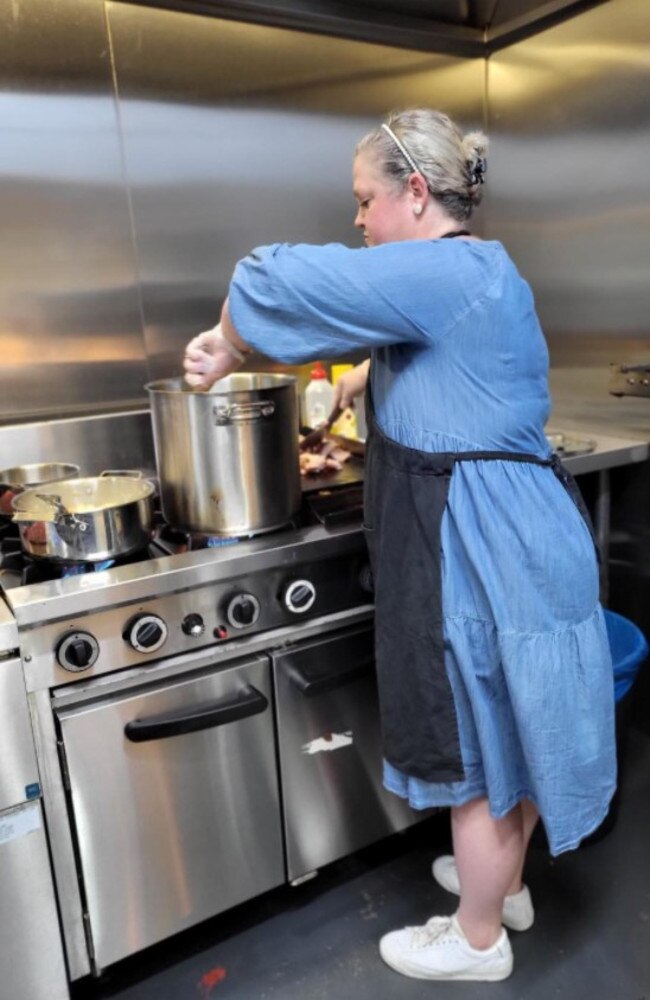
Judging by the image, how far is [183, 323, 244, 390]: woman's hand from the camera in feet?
3.28

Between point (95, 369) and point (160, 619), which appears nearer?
point (160, 619)

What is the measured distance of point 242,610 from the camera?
1.10 m

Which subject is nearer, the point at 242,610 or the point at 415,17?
the point at 242,610

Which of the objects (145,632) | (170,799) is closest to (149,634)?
(145,632)

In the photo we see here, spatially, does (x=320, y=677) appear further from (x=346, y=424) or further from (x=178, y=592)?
(x=346, y=424)

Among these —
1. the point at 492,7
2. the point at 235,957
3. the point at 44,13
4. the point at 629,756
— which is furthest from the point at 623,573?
the point at 44,13

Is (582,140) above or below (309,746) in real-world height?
above

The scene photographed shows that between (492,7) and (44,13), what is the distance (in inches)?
39.1

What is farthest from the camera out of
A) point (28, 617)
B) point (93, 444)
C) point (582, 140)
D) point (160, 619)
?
point (582, 140)

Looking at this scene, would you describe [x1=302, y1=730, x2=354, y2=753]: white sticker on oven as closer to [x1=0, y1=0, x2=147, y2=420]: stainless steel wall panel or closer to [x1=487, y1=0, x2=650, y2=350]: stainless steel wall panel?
[x1=0, y1=0, x2=147, y2=420]: stainless steel wall panel

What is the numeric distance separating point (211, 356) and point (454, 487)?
357 mm

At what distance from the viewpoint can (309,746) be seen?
1.22m

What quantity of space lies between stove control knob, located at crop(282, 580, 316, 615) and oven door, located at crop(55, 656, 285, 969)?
9cm

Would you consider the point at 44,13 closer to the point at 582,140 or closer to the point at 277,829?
the point at 582,140
